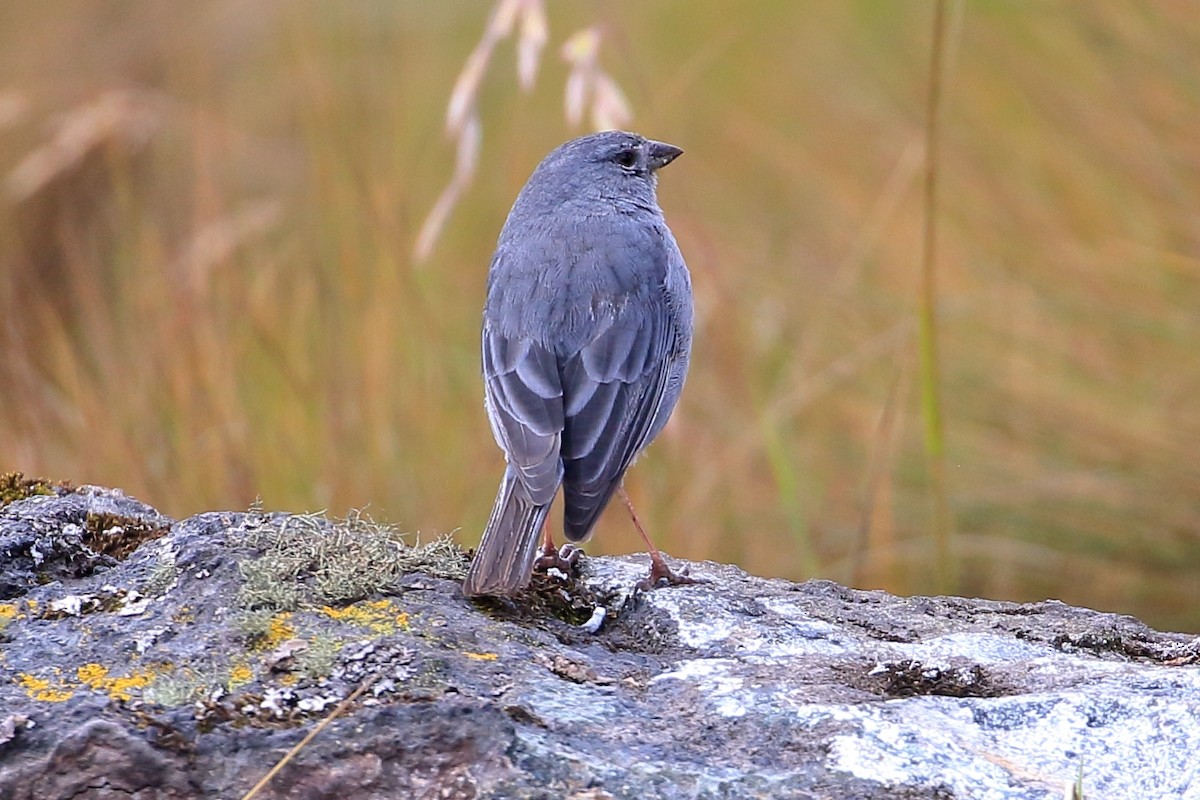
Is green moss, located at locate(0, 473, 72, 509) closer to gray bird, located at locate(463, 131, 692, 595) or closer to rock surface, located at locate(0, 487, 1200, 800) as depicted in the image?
rock surface, located at locate(0, 487, 1200, 800)

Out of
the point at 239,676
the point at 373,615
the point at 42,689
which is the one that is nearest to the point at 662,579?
the point at 373,615

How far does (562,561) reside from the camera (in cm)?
341

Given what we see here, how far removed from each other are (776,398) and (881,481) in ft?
1.74

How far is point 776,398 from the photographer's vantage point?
5.76 meters

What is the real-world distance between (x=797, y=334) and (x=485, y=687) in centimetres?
419

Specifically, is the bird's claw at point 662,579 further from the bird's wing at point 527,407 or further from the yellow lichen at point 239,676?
the yellow lichen at point 239,676

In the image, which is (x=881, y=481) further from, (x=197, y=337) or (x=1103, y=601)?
(x=197, y=337)

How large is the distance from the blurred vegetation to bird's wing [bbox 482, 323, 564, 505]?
103 cm

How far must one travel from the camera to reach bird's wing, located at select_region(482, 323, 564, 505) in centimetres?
347

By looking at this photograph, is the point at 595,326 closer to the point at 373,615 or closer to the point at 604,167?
the point at 604,167

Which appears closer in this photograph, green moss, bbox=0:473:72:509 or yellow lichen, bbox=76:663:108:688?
yellow lichen, bbox=76:663:108:688

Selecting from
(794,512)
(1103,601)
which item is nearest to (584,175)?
(794,512)

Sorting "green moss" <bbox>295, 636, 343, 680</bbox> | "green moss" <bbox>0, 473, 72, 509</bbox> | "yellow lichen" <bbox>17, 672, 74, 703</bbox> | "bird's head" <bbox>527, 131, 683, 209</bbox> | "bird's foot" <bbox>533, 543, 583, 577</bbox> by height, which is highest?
"bird's head" <bbox>527, 131, 683, 209</bbox>

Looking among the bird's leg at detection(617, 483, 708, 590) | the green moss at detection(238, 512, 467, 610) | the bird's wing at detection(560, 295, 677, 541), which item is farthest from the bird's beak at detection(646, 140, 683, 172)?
the green moss at detection(238, 512, 467, 610)
